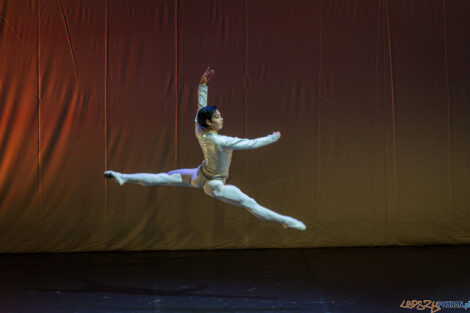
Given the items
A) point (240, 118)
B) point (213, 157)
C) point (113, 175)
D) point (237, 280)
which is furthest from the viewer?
point (240, 118)

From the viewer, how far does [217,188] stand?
3273 millimetres

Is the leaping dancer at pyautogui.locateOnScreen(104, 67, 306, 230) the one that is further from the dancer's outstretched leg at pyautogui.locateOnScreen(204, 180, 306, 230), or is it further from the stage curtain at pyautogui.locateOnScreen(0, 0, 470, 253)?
the stage curtain at pyautogui.locateOnScreen(0, 0, 470, 253)

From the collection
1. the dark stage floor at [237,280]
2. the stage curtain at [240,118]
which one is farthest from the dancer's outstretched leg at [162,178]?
the stage curtain at [240,118]

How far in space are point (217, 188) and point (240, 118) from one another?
2041mm

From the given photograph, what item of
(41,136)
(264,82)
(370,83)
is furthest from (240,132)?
(41,136)

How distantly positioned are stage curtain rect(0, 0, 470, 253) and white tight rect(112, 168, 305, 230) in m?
1.77

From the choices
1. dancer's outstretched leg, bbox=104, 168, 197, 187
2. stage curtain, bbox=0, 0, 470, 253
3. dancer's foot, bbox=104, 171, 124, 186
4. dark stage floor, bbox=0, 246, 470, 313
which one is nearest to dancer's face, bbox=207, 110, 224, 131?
dancer's outstretched leg, bbox=104, 168, 197, 187

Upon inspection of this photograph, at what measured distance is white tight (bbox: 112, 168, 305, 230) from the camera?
321cm

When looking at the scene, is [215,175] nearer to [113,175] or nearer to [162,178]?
[162,178]

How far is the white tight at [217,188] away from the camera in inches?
126

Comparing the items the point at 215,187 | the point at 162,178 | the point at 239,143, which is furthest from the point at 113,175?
the point at 239,143

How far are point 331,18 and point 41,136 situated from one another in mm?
3489

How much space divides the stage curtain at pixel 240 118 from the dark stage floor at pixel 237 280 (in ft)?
1.08

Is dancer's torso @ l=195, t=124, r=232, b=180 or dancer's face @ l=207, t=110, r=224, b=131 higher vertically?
dancer's face @ l=207, t=110, r=224, b=131
